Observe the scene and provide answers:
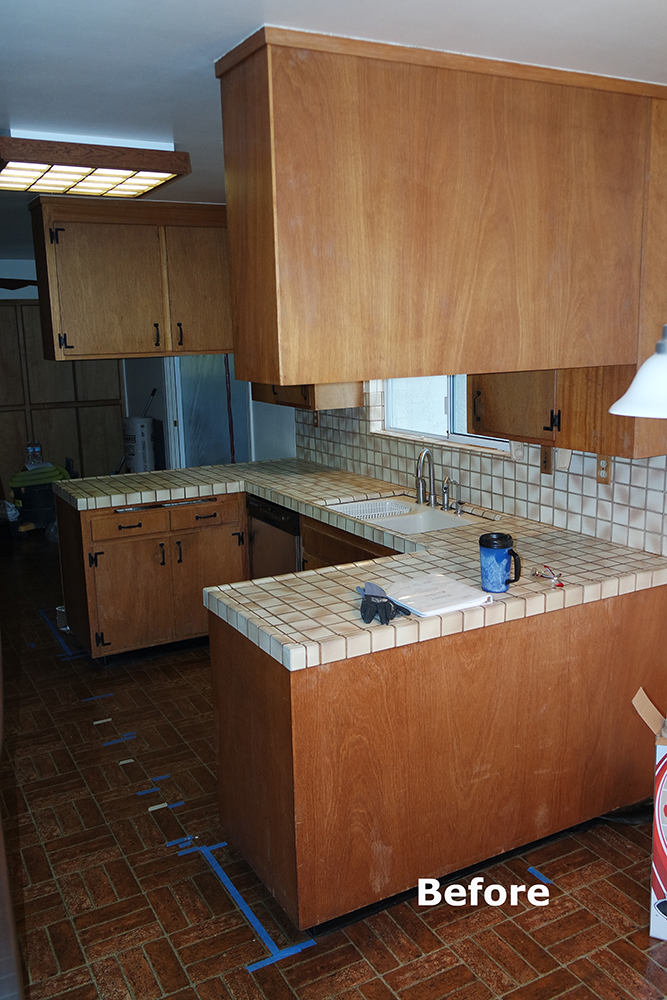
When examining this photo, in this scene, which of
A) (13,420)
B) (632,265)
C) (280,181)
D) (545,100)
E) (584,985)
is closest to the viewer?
(280,181)

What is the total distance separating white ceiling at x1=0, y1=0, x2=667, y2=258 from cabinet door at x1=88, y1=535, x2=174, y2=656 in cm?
247

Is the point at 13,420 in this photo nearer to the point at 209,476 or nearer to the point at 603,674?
the point at 209,476

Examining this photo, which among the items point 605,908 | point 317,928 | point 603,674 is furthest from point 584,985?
point 603,674

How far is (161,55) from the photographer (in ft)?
7.59

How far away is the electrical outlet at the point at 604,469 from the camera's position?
330 centimetres

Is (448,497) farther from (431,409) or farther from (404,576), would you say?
(404,576)

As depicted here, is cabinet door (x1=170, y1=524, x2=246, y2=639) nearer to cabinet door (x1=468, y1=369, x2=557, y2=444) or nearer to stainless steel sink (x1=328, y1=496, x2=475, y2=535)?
stainless steel sink (x1=328, y1=496, x2=475, y2=535)

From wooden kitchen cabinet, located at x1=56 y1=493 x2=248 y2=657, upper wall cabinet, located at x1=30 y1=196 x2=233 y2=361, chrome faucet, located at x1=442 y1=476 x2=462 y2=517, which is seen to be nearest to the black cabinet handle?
chrome faucet, located at x1=442 y1=476 x2=462 y2=517

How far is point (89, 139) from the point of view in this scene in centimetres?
329

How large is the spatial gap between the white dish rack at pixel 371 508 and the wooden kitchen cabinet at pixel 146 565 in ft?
3.00

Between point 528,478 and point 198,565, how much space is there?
216cm

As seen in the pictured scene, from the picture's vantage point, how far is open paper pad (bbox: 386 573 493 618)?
265 cm

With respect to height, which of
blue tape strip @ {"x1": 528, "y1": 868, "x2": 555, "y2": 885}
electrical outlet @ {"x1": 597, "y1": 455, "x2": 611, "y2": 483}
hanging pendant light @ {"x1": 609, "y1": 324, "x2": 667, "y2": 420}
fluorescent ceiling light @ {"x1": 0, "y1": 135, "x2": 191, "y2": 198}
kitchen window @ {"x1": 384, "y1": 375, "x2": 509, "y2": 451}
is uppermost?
fluorescent ceiling light @ {"x1": 0, "y1": 135, "x2": 191, "y2": 198}

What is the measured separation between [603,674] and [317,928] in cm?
131
